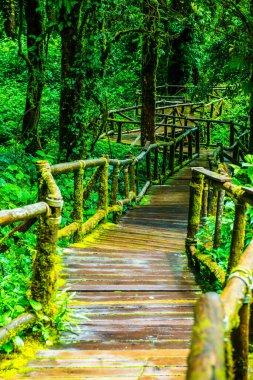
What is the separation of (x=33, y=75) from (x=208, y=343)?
33.6 feet

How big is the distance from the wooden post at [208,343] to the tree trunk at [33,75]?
9783 mm

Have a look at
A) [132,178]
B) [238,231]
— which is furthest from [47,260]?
[132,178]

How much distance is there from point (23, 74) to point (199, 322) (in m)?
19.9

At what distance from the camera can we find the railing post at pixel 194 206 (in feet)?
20.1

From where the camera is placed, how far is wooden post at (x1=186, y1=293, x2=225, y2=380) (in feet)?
3.68

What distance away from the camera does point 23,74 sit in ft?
66.0

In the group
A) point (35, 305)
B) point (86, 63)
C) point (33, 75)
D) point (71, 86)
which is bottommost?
point (35, 305)

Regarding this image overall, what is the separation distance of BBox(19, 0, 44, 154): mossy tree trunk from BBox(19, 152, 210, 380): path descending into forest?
445 centimetres

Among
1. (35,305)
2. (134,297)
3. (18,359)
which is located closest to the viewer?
(18,359)

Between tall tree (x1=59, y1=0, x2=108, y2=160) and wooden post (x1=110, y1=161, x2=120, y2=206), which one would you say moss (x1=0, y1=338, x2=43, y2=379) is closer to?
wooden post (x1=110, y1=161, x2=120, y2=206)

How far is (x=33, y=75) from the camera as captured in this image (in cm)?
1080

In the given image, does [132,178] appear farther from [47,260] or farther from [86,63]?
[47,260]

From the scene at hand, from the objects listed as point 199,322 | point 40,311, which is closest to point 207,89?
point 40,311

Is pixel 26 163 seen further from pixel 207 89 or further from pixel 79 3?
pixel 207 89
